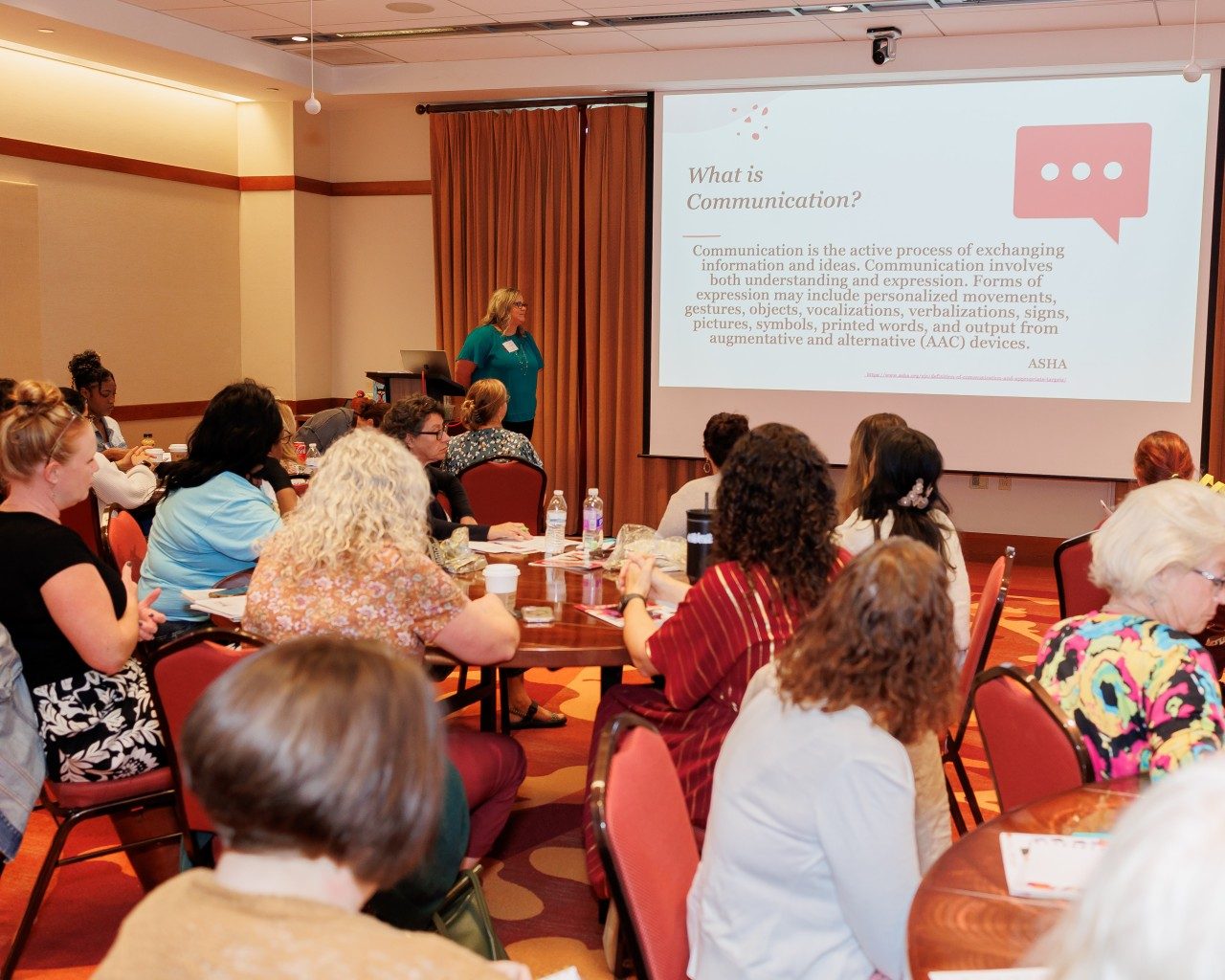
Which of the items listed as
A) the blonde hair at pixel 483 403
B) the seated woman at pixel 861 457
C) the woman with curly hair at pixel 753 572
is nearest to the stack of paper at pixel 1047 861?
the woman with curly hair at pixel 753 572

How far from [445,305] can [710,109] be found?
226 centimetres

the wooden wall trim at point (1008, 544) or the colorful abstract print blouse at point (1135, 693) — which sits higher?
the colorful abstract print blouse at point (1135, 693)

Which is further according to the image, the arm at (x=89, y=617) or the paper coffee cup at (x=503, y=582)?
the paper coffee cup at (x=503, y=582)

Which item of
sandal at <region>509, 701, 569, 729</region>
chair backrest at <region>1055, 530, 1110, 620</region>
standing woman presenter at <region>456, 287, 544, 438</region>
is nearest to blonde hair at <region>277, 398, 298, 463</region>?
sandal at <region>509, 701, 569, 729</region>

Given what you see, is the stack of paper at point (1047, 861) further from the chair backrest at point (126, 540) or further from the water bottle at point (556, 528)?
the chair backrest at point (126, 540)

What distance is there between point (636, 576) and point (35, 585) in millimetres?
1358

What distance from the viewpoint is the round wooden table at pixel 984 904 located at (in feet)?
4.91

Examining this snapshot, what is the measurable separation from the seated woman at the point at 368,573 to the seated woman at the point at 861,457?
1223 millimetres

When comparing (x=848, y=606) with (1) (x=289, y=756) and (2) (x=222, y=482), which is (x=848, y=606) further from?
(2) (x=222, y=482)

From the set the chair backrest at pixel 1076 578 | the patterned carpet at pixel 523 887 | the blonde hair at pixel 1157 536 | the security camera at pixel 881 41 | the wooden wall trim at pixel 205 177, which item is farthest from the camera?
the wooden wall trim at pixel 205 177

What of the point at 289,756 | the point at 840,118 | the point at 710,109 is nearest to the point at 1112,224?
the point at 840,118

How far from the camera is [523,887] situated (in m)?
3.29

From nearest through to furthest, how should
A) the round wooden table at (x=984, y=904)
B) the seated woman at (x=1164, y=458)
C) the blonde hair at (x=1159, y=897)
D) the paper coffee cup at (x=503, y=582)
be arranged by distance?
the blonde hair at (x=1159, y=897), the round wooden table at (x=984, y=904), the paper coffee cup at (x=503, y=582), the seated woman at (x=1164, y=458)

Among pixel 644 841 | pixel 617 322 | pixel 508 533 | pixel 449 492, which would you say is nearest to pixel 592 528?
pixel 508 533
